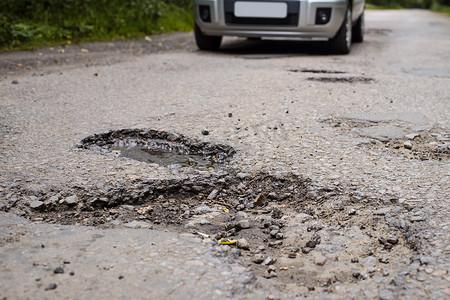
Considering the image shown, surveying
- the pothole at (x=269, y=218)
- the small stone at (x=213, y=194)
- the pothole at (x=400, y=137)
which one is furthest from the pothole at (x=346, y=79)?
the small stone at (x=213, y=194)

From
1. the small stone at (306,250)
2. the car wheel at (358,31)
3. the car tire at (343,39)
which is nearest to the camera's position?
the small stone at (306,250)

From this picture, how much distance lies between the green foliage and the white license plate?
2.49 metres

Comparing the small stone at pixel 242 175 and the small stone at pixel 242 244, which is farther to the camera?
the small stone at pixel 242 175

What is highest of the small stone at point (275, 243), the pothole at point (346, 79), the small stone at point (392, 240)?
the small stone at point (392, 240)

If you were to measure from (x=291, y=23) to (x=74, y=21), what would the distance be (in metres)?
3.70

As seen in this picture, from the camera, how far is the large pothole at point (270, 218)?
1914 millimetres

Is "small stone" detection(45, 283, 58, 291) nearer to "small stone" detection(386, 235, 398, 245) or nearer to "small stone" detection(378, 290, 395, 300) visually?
"small stone" detection(378, 290, 395, 300)

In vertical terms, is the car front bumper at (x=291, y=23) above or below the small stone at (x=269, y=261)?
below

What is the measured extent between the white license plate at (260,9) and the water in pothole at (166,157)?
4.13 metres

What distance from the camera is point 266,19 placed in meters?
6.85

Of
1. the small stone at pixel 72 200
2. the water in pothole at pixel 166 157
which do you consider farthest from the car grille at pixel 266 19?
the small stone at pixel 72 200

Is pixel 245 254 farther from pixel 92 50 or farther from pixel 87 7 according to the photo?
pixel 87 7

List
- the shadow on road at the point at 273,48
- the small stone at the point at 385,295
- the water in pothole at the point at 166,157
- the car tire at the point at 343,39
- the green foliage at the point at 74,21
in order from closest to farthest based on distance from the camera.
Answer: the small stone at the point at 385,295
the water in pothole at the point at 166,157
the car tire at the point at 343,39
the shadow on road at the point at 273,48
the green foliage at the point at 74,21

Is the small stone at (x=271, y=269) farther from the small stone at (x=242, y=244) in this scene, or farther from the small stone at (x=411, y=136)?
the small stone at (x=411, y=136)
